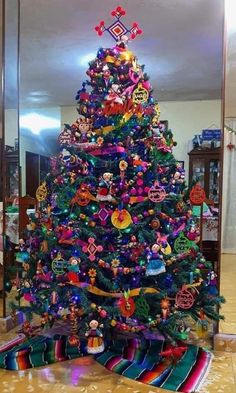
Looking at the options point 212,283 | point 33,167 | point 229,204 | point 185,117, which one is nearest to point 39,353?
point 212,283

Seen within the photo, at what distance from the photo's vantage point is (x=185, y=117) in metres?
5.02

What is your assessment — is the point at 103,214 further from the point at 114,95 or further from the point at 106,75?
the point at 106,75

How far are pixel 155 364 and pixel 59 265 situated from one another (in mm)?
770

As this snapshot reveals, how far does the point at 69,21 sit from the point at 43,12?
9.4 inches

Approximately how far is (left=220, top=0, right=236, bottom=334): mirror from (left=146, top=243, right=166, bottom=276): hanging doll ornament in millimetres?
542

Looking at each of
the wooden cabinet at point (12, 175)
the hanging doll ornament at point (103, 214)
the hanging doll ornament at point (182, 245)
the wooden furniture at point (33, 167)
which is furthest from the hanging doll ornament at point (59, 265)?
the wooden furniture at point (33, 167)

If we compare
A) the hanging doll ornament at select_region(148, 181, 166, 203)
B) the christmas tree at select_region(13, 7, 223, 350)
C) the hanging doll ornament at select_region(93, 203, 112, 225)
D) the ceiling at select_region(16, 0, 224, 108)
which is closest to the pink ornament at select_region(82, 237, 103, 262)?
the christmas tree at select_region(13, 7, 223, 350)

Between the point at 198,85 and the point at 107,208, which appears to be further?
the point at 198,85

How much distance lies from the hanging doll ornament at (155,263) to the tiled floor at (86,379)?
0.57 meters

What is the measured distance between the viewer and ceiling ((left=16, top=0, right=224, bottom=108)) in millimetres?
3025

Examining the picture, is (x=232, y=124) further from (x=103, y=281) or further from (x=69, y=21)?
(x=69, y=21)

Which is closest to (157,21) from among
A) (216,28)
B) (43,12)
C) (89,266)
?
(216,28)

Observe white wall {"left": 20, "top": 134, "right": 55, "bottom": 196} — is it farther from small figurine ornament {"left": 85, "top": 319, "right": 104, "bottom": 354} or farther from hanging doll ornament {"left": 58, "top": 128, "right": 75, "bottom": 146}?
small figurine ornament {"left": 85, "top": 319, "right": 104, "bottom": 354}

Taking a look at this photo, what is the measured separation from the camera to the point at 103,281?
2088mm
